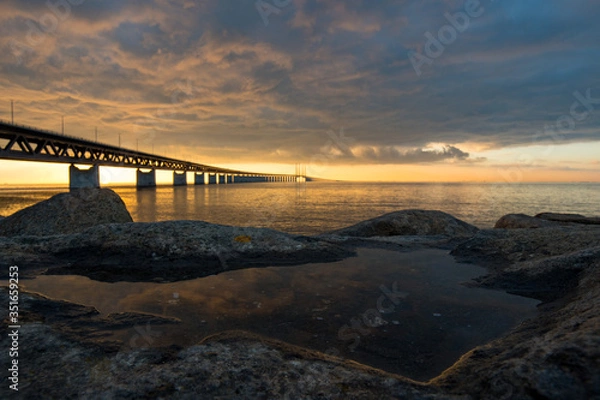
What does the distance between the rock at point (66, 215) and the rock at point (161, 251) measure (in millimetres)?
7159

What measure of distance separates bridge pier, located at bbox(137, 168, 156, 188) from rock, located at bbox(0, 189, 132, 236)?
11197 cm

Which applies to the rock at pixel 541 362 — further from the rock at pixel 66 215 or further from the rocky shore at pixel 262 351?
the rock at pixel 66 215

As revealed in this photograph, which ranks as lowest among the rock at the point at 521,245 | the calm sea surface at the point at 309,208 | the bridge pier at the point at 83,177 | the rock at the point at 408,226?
the calm sea surface at the point at 309,208

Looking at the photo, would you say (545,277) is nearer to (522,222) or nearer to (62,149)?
(522,222)

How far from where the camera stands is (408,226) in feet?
48.7

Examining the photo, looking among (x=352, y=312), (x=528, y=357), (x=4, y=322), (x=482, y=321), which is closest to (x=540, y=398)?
(x=528, y=357)

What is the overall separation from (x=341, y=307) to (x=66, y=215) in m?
15.6

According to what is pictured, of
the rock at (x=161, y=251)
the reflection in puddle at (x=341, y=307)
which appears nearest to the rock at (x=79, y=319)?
the reflection in puddle at (x=341, y=307)

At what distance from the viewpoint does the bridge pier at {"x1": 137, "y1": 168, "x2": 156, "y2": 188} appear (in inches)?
4631

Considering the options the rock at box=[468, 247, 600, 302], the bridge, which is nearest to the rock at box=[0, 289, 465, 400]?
the rock at box=[468, 247, 600, 302]

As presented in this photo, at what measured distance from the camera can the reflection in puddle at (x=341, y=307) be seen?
137 inches

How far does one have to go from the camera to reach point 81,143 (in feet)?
213

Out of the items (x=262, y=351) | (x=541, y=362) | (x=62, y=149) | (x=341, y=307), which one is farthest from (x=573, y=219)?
(x=62, y=149)

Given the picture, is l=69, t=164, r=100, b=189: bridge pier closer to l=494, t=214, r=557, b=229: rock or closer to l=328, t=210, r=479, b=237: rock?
l=328, t=210, r=479, b=237: rock
